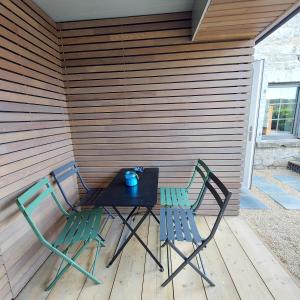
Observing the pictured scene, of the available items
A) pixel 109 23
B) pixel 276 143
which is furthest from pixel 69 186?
pixel 276 143

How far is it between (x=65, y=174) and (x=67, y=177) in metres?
0.07

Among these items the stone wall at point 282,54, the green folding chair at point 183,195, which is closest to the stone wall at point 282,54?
the stone wall at point 282,54

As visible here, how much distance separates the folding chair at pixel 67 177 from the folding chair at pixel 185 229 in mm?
797

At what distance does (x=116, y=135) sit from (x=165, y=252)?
1.55 meters

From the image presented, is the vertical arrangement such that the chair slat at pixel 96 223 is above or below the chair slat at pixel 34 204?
below

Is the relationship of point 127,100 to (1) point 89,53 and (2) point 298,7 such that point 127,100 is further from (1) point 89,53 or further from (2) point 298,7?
(2) point 298,7

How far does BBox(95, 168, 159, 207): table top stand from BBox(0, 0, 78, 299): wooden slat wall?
0.73 metres

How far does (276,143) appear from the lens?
4.56 metres

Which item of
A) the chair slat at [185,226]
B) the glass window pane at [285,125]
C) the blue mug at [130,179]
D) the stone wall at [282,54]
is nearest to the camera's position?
the chair slat at [185,226]

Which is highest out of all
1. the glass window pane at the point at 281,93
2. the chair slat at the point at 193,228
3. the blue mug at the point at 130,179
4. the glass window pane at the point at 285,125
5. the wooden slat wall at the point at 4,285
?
the glass window pane at the point at 281,93

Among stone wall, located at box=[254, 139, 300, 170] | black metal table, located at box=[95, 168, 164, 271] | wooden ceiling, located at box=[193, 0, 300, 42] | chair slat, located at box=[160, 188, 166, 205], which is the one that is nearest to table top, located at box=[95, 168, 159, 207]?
black metal table, located at box=[95, 168, 164, 271]

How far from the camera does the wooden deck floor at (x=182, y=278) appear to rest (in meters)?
1.56

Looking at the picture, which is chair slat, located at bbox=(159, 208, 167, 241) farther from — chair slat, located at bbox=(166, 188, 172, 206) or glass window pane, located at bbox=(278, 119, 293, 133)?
glass window pane, located at bbox=(278, 119, 293, 133)

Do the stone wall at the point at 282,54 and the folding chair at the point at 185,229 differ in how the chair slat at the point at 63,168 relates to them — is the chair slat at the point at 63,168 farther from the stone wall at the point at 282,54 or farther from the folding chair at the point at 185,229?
the stone wall at the point at 282,54
